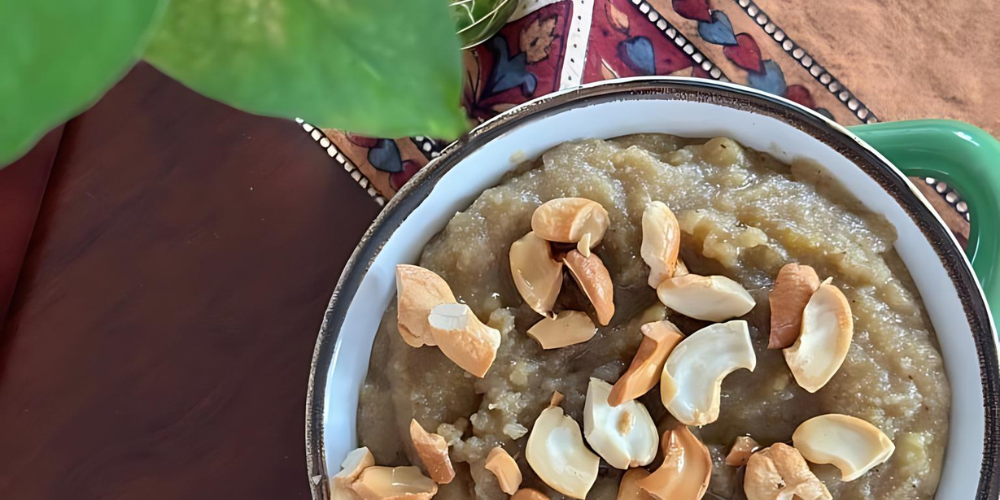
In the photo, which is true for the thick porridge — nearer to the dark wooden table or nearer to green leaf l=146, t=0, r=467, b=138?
the dark wooden table

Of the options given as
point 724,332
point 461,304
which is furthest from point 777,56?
point 461,304

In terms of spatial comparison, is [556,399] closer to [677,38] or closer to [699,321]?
[699,321]

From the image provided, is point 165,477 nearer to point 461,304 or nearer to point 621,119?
point 461,304

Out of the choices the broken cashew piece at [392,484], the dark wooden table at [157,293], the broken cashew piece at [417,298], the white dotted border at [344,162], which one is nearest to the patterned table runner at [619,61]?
the white dotted border at [344,162]

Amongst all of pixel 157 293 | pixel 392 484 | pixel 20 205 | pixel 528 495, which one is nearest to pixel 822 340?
pixel 528 495

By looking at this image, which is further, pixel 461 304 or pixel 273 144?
pixel 273 144

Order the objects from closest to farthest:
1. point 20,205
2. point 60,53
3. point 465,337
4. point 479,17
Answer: point 60,53 → point 465,337 → point 479,17 → point 20,205
